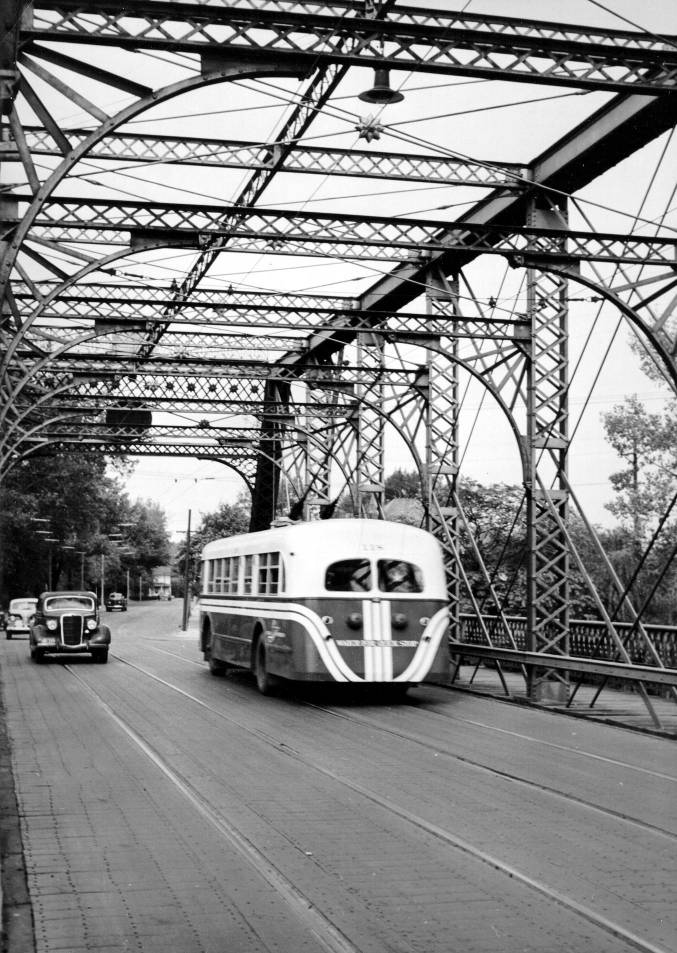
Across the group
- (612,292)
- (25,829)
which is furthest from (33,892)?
(612,292)

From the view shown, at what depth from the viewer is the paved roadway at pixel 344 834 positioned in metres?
7.23

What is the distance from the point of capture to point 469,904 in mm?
7777

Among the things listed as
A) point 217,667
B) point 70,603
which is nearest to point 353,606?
point 217,667

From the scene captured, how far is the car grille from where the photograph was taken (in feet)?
112

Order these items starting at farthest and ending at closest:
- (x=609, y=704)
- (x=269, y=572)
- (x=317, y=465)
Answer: (x=317, y=465) < (x=269, y=572) < (x=609, y=704)

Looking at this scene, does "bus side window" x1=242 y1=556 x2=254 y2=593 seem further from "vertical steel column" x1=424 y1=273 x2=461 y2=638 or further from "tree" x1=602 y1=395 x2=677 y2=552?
"tree" x1=602 y1=395 x2=677 y2=552

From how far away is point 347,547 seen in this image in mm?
21766

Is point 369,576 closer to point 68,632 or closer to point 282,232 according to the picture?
point 282,232

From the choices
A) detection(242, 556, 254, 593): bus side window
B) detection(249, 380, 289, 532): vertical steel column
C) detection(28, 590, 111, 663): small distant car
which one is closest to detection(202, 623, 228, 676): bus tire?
detection(242, 556, 254, 593): bus side window

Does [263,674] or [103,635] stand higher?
[103,635]

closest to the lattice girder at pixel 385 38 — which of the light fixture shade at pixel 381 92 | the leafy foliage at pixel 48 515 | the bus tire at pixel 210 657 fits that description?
the light fixture shade at pixel 381 92

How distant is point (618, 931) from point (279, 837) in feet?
10.8

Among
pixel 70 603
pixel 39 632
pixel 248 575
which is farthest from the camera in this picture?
pixel 70 603

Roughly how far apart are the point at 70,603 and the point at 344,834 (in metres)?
26.0
